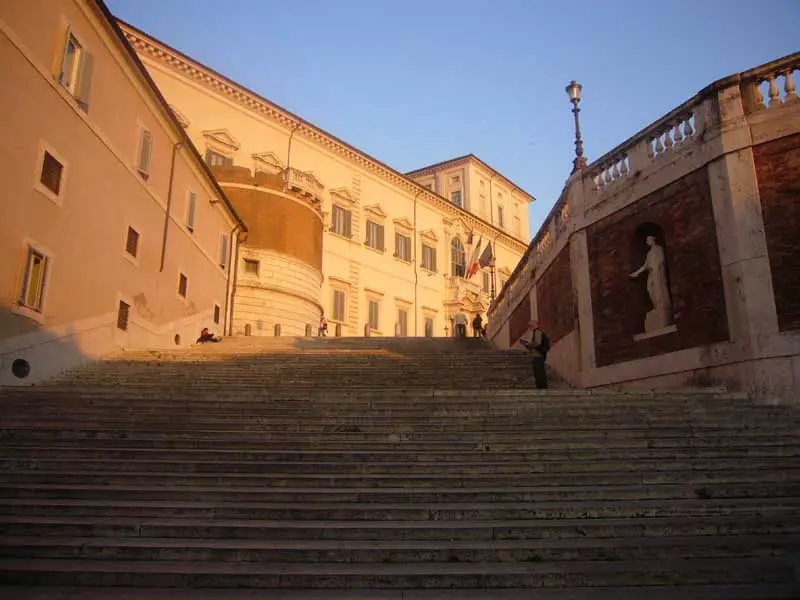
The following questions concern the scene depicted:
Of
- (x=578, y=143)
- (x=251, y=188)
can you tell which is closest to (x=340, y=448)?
(x=578, y=143)

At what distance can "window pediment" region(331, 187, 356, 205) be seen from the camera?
38.9 m

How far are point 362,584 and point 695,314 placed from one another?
907 centimetres

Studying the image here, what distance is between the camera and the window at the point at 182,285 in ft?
69.7

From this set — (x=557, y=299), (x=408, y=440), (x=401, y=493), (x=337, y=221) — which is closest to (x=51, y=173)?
(x=408, y=440)

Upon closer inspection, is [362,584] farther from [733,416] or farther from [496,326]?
[496,326]

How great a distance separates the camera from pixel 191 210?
22.2 meters

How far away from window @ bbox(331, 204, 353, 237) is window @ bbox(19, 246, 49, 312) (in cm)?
2578

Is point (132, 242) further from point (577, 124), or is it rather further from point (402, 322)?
point (402, 322)

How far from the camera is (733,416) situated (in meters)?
8.84

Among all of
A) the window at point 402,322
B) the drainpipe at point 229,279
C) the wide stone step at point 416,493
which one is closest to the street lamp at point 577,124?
the wide stone step at point 416,493

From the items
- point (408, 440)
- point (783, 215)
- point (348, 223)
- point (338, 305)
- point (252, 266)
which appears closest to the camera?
point (408, 440)

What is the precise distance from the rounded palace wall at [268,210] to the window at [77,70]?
14.4 m

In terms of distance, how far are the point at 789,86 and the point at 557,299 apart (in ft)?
23.2

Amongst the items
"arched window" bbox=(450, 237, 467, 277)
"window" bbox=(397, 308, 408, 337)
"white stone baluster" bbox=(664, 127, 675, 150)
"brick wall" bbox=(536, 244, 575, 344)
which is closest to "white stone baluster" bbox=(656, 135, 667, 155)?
"white stone baluster" bbox=(664, 127, 675, 150)
